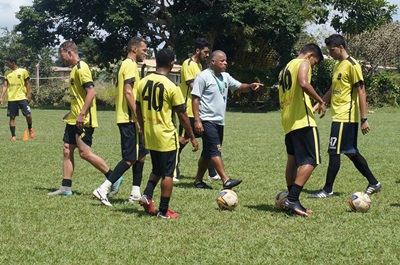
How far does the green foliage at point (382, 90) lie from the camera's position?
37594 mm

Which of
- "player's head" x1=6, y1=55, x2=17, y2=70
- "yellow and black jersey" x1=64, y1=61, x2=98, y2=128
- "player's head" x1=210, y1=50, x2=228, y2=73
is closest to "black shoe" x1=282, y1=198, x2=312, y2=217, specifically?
"player's head" x1=210, y1=50, x2=228, y2=73

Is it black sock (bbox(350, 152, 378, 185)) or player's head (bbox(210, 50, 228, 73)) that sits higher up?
player's head (bbox(210, 50, 228, 73))

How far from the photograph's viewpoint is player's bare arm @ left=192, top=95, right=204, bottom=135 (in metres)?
7.96

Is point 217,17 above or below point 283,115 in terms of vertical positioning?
above

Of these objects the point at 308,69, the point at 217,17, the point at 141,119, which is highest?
the point at 217,17

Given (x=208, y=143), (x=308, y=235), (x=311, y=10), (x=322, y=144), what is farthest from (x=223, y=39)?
(x=308, y=235)

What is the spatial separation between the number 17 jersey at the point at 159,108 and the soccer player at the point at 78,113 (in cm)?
142

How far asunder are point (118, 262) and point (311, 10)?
38.7m

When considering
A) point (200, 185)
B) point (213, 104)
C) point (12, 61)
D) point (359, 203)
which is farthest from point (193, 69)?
point (12, 61)

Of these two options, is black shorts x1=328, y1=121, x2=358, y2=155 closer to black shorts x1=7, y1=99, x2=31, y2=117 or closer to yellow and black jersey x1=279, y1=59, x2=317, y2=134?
yellow and black jersey x1=279, y1=59, x2=317, y2=134

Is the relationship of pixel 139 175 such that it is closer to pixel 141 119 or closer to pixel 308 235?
pixel 141 119

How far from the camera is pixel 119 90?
7.90m

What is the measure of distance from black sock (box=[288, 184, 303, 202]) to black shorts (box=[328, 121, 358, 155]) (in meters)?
1.51

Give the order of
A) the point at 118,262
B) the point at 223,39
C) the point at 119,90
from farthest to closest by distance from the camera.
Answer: the point at 223,39, the point at 119,90, the point at 118,262
